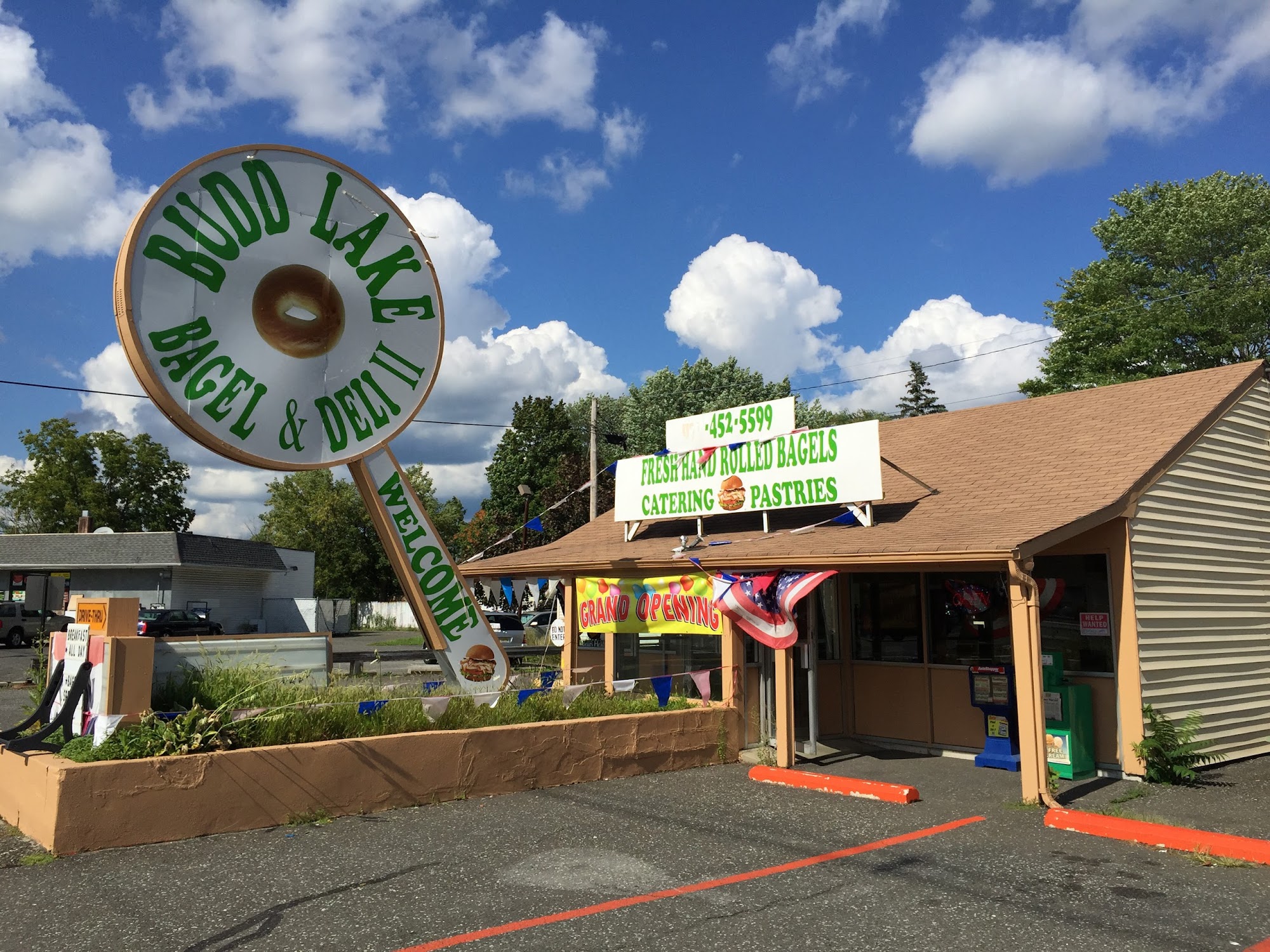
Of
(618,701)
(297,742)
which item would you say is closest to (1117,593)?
(618,701)

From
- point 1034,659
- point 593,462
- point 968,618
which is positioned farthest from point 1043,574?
point 593,462

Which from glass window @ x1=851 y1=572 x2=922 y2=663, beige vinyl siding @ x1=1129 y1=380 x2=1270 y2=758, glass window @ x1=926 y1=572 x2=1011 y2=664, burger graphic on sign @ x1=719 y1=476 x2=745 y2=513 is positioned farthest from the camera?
burger graphic on sign @ x1=719 y1=476 x2=745 y2=513

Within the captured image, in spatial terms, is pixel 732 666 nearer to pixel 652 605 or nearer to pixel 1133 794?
pixel 652 605

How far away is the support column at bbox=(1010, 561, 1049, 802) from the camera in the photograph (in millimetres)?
9008

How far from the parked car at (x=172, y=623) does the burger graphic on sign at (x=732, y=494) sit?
79.6ft

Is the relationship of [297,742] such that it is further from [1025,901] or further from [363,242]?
[1025,901]

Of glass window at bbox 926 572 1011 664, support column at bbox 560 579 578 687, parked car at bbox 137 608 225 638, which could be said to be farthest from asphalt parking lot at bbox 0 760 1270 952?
parked car at bbox 137 608 225 638

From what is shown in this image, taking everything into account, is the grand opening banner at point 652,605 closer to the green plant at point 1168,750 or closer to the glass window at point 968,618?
the glass window at point 968,618

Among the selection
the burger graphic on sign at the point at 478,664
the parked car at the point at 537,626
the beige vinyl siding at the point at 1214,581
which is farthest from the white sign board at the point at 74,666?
the parked car at the point at 537,626

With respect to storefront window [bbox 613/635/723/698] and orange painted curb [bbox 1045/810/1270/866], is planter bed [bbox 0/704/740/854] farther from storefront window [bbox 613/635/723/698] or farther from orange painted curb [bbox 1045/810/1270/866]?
orange painted curb [bbox 1045/810/1270/866]

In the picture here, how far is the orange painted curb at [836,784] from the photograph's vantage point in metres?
9.34

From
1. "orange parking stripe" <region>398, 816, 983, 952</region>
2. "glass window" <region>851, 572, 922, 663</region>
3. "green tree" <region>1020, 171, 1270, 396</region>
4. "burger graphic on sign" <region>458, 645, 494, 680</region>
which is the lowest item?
"orange parking stripe" <region>398, 816, 983, 952</region>

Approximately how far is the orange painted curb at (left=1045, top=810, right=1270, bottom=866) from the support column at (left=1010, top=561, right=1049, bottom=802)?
520 millimetres

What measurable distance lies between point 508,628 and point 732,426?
23558 millimetres
